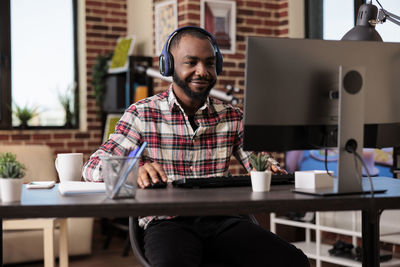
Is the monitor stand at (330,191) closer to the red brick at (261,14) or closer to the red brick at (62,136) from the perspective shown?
the red brick at (261,14)

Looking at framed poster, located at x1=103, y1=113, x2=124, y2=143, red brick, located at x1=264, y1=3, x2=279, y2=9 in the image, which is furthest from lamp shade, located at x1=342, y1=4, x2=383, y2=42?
framed poster, located at x1=103, y1=113, x2=124, y2=143

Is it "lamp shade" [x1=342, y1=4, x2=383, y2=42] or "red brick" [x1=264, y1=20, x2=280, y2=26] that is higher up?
"red brick" [x1=264, y1=20, x2=280, y2=26]

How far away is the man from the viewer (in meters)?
1.84

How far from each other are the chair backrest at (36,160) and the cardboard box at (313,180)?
2.79 m

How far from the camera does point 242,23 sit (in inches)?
171

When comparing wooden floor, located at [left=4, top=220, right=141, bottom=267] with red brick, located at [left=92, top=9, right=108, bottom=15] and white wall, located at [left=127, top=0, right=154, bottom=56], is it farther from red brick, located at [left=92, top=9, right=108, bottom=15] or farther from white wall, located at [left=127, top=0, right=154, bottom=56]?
red brick, located at [left=92, top=9, right=108, bottom=15]

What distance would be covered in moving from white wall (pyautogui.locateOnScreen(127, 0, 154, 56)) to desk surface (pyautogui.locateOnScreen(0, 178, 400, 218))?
134 inches

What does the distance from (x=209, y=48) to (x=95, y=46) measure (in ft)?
10.9

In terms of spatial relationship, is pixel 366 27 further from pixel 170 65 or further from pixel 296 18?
pixel 296 18

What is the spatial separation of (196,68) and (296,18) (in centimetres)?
244

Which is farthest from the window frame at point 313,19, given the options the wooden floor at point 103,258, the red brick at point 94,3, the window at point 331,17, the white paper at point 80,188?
the white paper at point 80,188

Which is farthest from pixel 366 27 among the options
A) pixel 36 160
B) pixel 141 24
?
pixel 141 24

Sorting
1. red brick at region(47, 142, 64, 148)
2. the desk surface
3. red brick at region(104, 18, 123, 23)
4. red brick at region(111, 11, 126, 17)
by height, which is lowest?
red brick at region(47, 142, 64, 148)

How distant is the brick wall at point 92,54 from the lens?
16.8 feet
